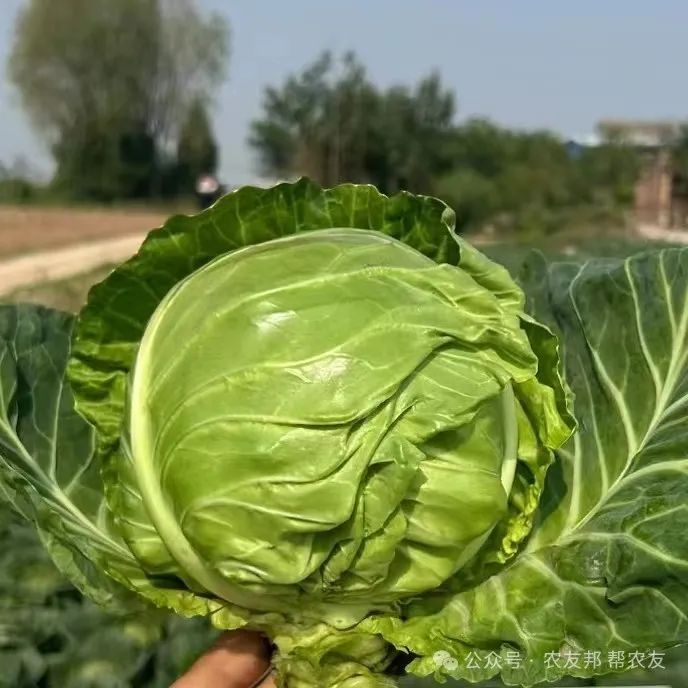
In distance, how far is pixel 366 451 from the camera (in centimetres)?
178

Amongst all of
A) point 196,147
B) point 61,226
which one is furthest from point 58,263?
point 196,147

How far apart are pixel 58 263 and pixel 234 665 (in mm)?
21074

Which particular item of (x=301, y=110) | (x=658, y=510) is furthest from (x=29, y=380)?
(x=301, y=110)

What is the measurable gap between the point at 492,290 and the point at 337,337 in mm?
420

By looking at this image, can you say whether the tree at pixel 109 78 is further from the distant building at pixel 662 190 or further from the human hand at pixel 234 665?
the human hand at pixel 234 665

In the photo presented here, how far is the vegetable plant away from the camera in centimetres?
181

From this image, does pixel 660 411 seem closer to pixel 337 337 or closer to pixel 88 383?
pixel 337 337

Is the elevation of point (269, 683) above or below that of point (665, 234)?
above

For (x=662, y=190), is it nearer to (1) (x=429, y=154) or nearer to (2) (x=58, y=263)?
(1) (x=429, y=154)

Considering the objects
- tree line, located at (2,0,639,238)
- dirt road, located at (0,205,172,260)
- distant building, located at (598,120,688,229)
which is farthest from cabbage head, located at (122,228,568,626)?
distant building, located at (598,120,688,229)

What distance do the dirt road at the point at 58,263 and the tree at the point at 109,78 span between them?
84.6 feet

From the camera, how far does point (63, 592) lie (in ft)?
10.4

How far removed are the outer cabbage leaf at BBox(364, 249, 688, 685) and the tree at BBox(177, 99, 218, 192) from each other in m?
55.3

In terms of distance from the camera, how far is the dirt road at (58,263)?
18.0m
